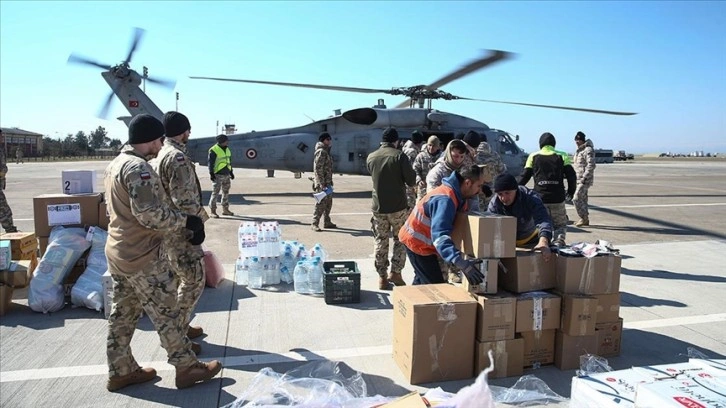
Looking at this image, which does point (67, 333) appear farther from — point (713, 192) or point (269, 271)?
point (713, 192)

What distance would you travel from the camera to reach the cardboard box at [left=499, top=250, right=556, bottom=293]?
371 centimetres

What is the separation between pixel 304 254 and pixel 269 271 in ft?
1.77

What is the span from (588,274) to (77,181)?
5.78 m

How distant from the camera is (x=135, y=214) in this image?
10.0ft

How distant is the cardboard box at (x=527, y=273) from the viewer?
12.2ft

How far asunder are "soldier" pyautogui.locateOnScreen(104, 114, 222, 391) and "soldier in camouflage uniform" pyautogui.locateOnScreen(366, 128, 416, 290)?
2.55m

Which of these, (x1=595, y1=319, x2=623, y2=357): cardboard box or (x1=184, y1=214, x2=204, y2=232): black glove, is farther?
(x1=595, y1=319, x2=623, y2=357): cardboard box

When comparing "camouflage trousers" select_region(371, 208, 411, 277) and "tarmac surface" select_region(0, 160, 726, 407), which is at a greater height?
"camouflage trousers" select_region(371, 208, 411, 277)

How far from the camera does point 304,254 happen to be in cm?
613

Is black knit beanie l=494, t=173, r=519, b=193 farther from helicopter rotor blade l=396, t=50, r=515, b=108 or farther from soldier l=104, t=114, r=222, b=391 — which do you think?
helicopter rotor blade l=396, t=50, r=515, b=108

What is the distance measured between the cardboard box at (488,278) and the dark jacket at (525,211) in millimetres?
801

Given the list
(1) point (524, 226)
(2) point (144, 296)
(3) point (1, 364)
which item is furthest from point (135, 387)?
(1) point (524, 226)

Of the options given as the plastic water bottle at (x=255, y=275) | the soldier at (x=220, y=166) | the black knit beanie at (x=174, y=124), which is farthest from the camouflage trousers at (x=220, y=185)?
the black knit beanie at (x=174, y=124)

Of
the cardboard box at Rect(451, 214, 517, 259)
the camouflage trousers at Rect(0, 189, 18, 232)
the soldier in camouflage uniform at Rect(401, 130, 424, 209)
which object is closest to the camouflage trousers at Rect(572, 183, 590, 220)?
the soldier in camouflage uniform at Rect(401, 130, 424, 209)
